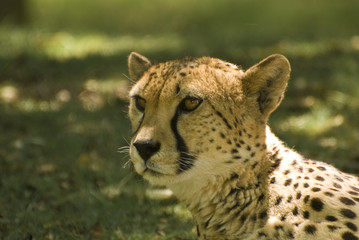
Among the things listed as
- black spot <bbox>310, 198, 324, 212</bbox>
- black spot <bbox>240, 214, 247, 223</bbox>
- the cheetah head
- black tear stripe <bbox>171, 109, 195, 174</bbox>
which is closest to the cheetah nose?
the cheetah head

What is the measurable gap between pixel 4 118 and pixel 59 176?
161 cm

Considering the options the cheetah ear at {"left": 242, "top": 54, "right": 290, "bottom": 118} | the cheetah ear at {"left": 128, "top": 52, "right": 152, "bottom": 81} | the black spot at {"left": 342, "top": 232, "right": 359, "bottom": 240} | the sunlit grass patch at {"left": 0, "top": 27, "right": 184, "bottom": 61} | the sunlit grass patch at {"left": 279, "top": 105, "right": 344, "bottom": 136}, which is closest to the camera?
the black spot at {"left": 342, "top": 232, "right": 359, "bottom": 240}

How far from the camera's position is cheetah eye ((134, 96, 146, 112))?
3.16m

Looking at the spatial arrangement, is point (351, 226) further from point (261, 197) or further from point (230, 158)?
point (230, 158)

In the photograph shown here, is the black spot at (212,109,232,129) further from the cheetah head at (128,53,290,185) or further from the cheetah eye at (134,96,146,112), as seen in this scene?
the cheetah eye at (134,96,146,112)

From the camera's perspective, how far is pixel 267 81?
10.3 ft

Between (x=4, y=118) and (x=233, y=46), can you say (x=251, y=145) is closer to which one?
(x=4, y=118)

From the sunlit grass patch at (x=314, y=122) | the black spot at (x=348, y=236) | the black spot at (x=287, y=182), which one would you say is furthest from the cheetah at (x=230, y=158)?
the sunlit grass patch at (x=314, y=122)

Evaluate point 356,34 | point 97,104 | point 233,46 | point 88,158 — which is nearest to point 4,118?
point 97,104

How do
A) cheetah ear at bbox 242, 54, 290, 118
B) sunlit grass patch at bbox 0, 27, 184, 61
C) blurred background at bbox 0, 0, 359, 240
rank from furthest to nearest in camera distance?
1. sunlit grass patch at bbox 0, 27, 184, 61
2. blurred background at bbox 0, 0, 359, 240
3. cheetah ear at bbox 242, 54, 290, 118

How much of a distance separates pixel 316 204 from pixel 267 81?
0.68 meters

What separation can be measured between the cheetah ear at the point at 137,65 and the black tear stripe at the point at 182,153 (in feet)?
2.19

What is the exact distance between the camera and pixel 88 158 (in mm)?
5367

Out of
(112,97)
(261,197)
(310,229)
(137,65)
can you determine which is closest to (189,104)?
(261,197)
